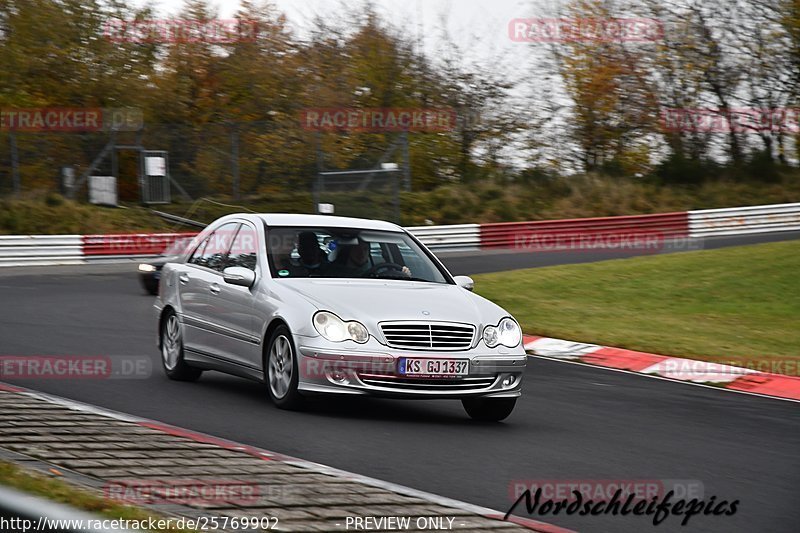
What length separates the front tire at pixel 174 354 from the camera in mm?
10625

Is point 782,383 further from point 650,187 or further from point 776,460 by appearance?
point 650,187

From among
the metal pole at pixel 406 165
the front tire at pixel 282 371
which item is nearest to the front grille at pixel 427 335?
the front tire at pixel 282 371

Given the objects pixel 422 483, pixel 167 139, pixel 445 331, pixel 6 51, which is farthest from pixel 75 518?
pixel 6 51

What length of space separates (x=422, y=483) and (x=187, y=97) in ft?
116

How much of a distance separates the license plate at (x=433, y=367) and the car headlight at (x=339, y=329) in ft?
1.10

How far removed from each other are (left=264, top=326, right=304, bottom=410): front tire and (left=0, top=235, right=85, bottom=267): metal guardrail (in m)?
18.0

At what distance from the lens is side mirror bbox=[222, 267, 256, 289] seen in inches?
370

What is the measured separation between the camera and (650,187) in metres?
40.1

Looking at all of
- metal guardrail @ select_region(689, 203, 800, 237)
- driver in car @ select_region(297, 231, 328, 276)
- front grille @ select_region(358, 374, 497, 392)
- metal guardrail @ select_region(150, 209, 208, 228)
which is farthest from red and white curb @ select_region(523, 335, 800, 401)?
metal guardrail @ select_region(689, 203, 800, 237)

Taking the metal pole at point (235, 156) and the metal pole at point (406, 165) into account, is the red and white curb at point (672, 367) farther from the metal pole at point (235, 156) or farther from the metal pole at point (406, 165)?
the metal pole at point (406, 165)

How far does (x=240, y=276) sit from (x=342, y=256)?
0.82 metres

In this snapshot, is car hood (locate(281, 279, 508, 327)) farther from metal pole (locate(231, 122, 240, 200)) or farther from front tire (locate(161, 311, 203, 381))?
metal pole (locate(231, 122, 240, 200))

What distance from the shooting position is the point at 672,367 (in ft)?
44.3

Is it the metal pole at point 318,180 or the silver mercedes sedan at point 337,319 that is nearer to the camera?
the silver mercedes sedan at point 337,319
